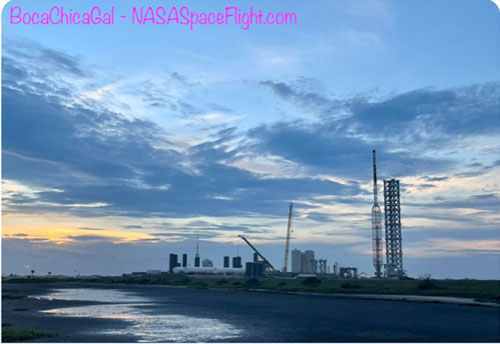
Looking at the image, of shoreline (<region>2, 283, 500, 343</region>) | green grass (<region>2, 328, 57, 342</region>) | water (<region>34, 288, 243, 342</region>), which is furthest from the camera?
water (<region>34, 288, 243, 342</region>)

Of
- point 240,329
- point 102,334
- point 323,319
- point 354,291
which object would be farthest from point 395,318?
point 354,291

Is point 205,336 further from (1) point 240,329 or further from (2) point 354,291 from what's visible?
(2) point 354,291

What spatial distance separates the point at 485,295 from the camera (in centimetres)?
10881

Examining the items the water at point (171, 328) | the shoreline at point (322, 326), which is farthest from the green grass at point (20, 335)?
the water at point (171, 328)

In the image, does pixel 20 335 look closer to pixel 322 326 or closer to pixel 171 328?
pixel 171 328

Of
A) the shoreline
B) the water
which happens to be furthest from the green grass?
the water

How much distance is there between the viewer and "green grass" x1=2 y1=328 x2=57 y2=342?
48844mm

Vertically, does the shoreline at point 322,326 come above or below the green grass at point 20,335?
below

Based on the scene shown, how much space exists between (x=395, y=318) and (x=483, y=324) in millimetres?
12772

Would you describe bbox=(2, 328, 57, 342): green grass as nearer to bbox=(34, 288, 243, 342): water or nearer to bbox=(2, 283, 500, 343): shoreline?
bbox=(2, 283, 500, 343): shoreline

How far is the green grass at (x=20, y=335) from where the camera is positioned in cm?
4884

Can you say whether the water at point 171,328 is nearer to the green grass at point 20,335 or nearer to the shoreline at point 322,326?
the shoreline at point 322,326

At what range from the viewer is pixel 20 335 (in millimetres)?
50312

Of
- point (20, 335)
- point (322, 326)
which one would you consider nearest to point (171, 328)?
point (20, 335)
